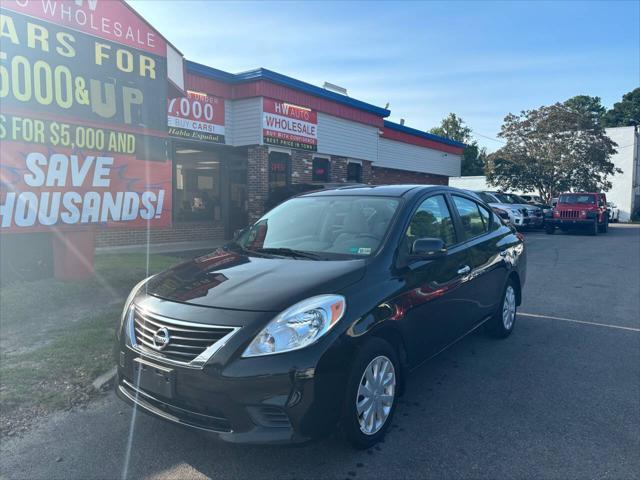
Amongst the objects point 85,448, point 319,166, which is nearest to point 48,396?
point 85,448

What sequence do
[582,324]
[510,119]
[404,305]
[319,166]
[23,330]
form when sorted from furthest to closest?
1. [510,119]
2. [319,166]
3. [582,324]
4. [23,330]
5. [404,305]

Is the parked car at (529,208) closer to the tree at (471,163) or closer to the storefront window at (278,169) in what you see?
the storefront window at (278,169)

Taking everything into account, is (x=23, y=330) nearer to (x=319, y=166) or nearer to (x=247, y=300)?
(x=247, y=300)

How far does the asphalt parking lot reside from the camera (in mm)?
2871

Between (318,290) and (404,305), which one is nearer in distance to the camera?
(318,290)

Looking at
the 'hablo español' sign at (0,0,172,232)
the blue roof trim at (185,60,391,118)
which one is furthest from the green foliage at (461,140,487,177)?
the 'hablo español' sign at (0,0,172,232)

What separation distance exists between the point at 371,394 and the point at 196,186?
13.3m

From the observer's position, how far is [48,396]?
3.83 meters

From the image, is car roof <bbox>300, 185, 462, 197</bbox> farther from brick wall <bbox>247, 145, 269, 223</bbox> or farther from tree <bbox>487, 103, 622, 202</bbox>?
tree <bbox>487, 103, 622, 202</bbox>

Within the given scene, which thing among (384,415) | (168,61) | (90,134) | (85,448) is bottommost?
(85,448)

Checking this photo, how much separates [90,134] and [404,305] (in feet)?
19.7

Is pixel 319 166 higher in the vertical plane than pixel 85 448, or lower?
higher

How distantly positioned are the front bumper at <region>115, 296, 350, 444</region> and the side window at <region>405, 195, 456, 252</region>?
4.48 ft

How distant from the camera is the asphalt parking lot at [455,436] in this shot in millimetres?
2871
